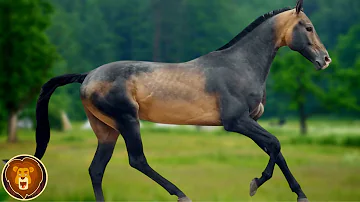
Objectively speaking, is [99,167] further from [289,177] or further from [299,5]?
[299,5]

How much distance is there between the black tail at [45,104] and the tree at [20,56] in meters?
12.5

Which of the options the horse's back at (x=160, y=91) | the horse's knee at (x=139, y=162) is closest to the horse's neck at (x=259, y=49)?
the horse's back at (x=160, y=91)

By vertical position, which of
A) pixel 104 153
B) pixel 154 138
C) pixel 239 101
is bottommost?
pixel 154 138

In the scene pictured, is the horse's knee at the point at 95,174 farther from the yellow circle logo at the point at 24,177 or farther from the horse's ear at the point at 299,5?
the horse's ear at the point at 299,5

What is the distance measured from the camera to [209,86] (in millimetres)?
5355

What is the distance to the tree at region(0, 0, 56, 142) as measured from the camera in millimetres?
17938

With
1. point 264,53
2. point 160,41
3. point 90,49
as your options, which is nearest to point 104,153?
point 264,53

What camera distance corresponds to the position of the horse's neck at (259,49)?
18.3 feet

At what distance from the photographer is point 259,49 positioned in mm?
5609

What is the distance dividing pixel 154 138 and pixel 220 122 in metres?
14.4

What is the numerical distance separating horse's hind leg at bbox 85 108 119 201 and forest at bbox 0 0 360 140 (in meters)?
12.9

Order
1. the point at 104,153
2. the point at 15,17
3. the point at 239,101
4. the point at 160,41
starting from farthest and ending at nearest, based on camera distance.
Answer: the point at 160,41 < the point at 15,17 < the point at 104,153 < the point at 239,101

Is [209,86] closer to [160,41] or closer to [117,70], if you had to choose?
[117,70]

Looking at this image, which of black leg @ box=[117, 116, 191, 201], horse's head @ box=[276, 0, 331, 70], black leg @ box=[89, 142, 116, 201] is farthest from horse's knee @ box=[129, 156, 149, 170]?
horse's head @ box=[276, 0, 331, 70]
